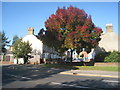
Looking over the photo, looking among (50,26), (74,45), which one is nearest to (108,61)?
(74,45)

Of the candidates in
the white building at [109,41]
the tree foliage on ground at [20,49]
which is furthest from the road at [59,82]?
the white building at [109,41]

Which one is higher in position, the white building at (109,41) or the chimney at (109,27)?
the chimney at (109,27)

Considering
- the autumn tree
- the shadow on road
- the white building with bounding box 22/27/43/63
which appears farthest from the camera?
the white building with bounding box 22/27/43/63

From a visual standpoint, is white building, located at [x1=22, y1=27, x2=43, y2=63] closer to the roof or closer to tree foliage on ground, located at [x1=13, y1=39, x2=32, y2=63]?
tree foliage on ground, located at [x1=13, y1=39, x2=32, y2=63]

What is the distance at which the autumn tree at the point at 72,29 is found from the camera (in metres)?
23.9

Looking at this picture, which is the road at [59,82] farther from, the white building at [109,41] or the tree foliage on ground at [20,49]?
the white building at [109,41]

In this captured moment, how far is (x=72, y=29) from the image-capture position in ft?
81.3

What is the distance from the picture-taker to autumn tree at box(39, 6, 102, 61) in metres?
23.9

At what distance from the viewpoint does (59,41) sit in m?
25.4

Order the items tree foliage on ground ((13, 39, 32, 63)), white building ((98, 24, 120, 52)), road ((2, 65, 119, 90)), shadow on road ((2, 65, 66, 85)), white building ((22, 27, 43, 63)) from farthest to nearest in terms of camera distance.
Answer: white building ((22, 27, 43, 63)) < white building ((98, 24, 120, 52)) < tree foliage on ground ((13, 39, 32, 63)) < shadow on road ((2, 65, 66, 85)) < road ((2, 65, 119, 90))

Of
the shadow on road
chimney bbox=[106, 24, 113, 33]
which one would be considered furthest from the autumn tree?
chimney bbox=[106, 24, 113, 33]

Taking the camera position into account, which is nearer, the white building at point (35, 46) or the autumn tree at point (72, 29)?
the autumn tree at point (72, 29)

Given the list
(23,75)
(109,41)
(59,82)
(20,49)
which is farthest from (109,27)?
(59,82)

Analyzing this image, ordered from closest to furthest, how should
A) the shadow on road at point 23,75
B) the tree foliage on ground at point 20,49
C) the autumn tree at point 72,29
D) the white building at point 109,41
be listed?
1. the shadow on road at point 23,75
2. the autumn tree at point 72,29
3. the tree foliage on ground at point 20,49
4. the white building at point 109,41
